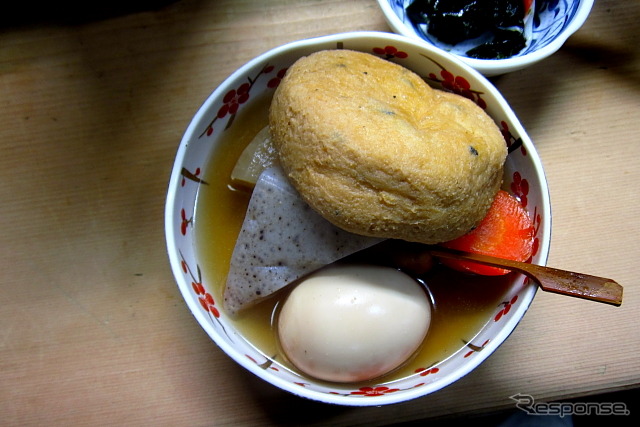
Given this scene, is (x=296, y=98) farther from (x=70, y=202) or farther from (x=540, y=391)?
(x=540, y=391)

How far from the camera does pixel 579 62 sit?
3.10ft

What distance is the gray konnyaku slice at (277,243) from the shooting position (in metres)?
0.79

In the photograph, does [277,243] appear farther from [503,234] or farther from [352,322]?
[503,234]

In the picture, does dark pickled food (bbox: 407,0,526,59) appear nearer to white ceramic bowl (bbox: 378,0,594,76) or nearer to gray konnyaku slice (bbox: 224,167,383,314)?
white ceramic bowl (bbox: 378,0,594,76)

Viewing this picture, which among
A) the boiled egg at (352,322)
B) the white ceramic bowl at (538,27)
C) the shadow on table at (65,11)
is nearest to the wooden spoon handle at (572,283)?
the boiled egg at (352,322)

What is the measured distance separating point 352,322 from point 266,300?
18cm

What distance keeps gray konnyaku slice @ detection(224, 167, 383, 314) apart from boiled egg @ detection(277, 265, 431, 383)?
0.04m

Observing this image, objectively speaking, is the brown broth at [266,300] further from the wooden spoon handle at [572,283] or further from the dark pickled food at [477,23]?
the dark pickled food at [477,23]

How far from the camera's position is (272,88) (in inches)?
33.2

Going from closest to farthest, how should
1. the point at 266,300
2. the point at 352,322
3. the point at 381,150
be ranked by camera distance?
the point at 381,150 < the point at 352,322 < the point at 266,300

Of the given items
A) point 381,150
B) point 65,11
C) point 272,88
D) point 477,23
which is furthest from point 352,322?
point 65,11

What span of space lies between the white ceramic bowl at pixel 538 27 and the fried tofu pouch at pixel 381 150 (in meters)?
0.13

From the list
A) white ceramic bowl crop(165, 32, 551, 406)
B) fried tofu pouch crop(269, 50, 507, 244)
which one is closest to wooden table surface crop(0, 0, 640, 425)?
white ceramic bowl crop(165, 32, 551, 406)

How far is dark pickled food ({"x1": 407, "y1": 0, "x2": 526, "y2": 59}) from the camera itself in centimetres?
88
